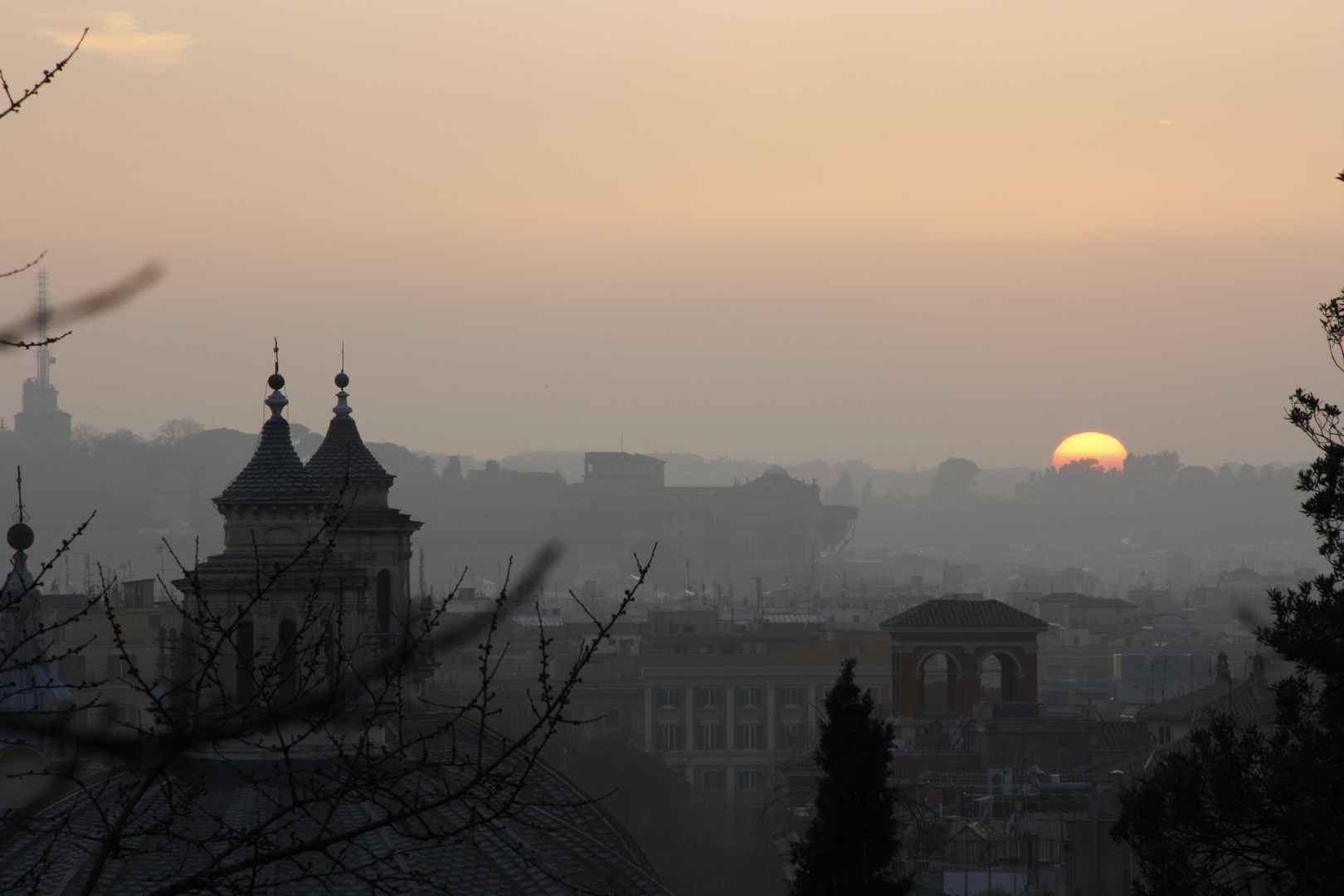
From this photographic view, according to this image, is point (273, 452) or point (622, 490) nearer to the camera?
point (273, 452)

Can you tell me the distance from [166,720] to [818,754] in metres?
7.25

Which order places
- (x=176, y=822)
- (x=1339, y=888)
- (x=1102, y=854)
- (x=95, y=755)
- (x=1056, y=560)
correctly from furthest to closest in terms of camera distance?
1. (x=1056, y=560)
2. (x=1102, y=854)
3. (x=176, y=822)
4. (x=1339, y=888)
5. (x=95, y=755)

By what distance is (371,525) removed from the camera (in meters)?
15.7

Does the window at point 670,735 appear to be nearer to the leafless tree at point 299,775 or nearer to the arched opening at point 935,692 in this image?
the arched opening at point 935,692

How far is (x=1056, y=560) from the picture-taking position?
18112 centimetres

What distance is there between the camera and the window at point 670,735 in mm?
41281

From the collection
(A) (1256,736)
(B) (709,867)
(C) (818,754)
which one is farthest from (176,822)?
(B) (709,867)

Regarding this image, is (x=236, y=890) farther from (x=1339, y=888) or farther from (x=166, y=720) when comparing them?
(x=1339, y=888)

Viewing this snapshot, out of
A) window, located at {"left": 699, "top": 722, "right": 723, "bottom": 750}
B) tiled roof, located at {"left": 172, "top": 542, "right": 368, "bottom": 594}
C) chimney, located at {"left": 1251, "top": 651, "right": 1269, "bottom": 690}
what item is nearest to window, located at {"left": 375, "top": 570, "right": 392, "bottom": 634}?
tiled roof, located at {"left": 172, "top": 542, "right": 368, "bottom": 594}

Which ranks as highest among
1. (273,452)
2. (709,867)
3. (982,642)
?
(273,452)

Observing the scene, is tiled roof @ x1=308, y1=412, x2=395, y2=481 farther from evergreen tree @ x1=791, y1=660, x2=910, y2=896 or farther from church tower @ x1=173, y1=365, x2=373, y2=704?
evergreen tree @ x1=791, y1=660, x2=910, y2=896

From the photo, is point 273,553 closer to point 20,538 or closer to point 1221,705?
point 20,538

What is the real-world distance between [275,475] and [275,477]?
0.02 metres

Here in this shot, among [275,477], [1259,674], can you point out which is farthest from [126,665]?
[1259,674]
